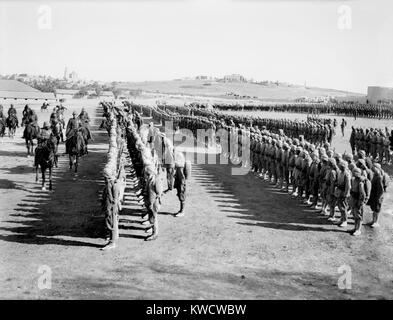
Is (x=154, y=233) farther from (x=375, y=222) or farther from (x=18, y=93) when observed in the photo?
(x=18, y=93)

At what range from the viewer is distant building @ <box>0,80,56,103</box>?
7769cm

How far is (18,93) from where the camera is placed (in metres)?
81.1

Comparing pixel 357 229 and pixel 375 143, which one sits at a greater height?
pixel 375 143

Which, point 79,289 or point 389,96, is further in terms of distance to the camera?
point 389,96

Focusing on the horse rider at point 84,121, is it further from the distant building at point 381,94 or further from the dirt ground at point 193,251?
the distant building at point 381,94

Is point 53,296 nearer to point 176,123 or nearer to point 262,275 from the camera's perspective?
point 262,275

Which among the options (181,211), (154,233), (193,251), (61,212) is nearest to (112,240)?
(154,233)

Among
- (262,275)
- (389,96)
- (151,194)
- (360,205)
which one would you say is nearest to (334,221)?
(360,205)

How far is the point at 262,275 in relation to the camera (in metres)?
7.48

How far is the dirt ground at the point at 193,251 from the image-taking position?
6.88m

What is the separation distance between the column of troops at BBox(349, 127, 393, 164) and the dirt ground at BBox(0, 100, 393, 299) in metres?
7.09

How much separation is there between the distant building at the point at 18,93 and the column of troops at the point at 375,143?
221 ft

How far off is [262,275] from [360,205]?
376 cm

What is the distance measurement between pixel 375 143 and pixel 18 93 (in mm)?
75355
